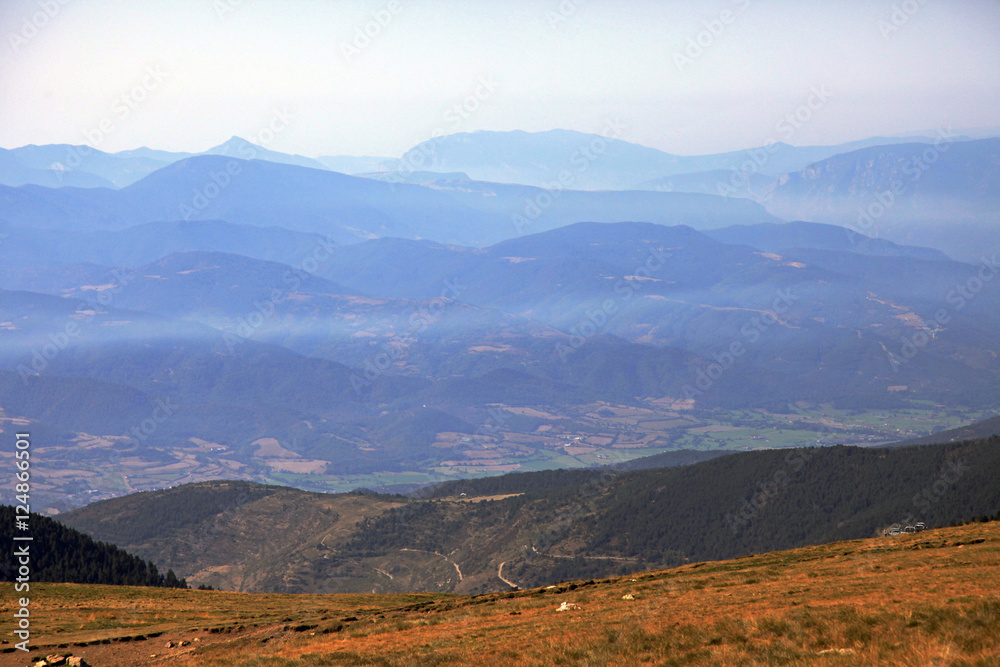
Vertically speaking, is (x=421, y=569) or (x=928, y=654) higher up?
(x=928, y=654)

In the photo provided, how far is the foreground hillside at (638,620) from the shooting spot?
1927cm

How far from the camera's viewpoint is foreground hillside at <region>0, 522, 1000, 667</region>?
1927 centimetres

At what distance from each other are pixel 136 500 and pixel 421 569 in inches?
3254

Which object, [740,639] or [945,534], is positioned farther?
[945,534]

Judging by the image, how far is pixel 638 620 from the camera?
81.5 feet

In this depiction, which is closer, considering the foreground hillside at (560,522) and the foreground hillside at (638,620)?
the foreground hillside at (638,620)

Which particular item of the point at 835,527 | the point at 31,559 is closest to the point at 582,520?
the point at 835,527

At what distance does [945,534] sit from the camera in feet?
141

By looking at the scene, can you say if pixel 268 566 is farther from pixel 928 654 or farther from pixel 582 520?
pixel 928 654

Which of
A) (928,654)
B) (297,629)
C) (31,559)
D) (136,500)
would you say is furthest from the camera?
(136,500)

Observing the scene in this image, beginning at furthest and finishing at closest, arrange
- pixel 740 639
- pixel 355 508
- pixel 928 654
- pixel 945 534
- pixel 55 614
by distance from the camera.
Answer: pixel 355 508, pixel 945 534, pixel 55 614, pixel 740 639, pixel 928 654

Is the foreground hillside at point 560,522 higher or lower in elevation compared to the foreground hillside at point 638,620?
lower

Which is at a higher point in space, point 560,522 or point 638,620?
point 638,620

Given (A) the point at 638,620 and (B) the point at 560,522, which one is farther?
(B) the point at 560,522
